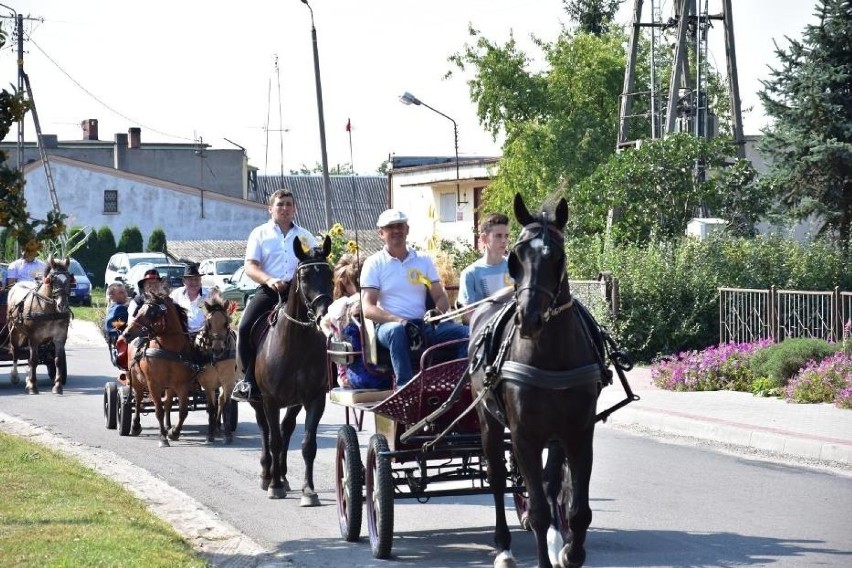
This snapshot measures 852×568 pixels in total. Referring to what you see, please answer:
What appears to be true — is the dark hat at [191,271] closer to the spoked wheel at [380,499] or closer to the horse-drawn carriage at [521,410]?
the horse-drawn carriage at [521,410]

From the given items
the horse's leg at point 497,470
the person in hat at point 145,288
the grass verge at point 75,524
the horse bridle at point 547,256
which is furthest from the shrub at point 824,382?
the horse bridle at point 547,256

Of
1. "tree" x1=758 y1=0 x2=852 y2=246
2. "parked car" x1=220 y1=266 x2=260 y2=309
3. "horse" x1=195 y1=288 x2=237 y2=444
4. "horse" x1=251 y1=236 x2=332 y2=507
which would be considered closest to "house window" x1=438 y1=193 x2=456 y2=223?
"parked car" x1=220 y1=266 x2=260 y2=309

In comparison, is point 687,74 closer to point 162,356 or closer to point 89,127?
point 162,356

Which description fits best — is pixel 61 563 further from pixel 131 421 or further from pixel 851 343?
pixel 851 343

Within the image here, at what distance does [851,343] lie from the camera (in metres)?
17.8

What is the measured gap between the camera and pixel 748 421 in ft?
51.4

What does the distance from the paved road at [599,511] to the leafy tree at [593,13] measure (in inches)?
2067

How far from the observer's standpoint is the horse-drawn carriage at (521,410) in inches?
291

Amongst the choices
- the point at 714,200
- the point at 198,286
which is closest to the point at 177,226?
the point at 714,200

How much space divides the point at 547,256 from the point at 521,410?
0.91 metres

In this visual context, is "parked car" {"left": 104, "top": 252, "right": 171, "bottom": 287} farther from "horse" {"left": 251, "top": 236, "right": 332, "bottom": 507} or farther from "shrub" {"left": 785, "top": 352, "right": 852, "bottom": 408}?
"horse" {"left": 251, "top": 236, "right": 332, "bottom": 507}

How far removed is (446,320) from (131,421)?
27.4 feet

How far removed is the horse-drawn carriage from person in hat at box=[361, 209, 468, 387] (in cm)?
16

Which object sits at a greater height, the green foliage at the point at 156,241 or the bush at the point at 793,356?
the green foliage at the point at 156,241
